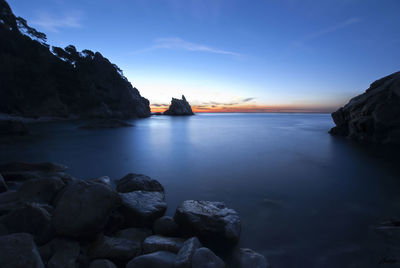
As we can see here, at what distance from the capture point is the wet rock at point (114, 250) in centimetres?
272

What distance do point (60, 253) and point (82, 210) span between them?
58cm

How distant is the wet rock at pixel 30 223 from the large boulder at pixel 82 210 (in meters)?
0.27

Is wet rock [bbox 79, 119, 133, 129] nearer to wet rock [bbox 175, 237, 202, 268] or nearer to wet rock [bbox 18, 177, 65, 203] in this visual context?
wet rock [bbox 18, 177, 65, 203]

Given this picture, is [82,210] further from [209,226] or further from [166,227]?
[209,226]

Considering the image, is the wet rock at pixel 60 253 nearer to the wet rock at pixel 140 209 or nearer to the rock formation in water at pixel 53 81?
the wet rock at pixel 140 209

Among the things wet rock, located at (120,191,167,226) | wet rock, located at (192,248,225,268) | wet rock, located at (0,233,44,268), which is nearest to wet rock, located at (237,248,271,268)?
wet rock, located at (192,248,225,268)

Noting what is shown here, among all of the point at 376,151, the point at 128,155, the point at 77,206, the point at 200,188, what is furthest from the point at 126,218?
the point at 376,151

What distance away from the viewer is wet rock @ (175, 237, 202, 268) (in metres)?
2.44

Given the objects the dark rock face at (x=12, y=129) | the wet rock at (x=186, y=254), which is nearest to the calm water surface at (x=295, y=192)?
the wet rock at (x=186, y=254)

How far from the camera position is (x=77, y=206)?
2.92 meters

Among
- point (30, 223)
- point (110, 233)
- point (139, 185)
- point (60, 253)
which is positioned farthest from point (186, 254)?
point (139, 185)

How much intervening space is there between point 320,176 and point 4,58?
183ft

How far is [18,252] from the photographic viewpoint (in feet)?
6.63

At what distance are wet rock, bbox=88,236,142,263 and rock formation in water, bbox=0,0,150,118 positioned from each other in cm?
4422
